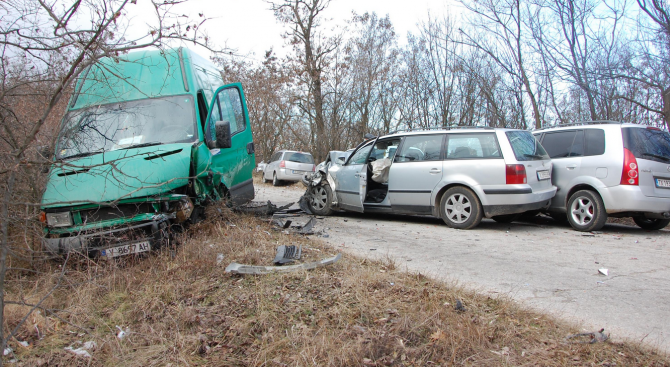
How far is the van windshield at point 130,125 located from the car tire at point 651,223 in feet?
25.4

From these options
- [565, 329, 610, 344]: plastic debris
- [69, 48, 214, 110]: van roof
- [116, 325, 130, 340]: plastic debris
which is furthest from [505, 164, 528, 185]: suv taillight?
[116, 325, 130, 340]: plastic debris

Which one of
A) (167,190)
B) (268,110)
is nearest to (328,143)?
(268,110)

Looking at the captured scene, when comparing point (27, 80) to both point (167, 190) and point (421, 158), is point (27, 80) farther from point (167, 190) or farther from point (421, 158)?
point (421, 158)

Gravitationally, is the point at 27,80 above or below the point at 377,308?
above

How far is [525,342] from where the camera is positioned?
9.65 ft

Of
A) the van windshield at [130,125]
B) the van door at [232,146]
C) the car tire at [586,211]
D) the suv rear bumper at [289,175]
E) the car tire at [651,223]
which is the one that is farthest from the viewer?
the suv rear bumper at [289,175]

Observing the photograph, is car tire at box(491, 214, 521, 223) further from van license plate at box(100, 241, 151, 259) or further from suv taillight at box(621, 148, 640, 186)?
van license plate at box(100, 241, 151, 259)

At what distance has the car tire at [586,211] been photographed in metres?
7.10

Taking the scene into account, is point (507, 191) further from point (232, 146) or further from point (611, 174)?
point (232, 146)

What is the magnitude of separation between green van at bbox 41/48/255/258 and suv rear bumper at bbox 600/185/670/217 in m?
5.91

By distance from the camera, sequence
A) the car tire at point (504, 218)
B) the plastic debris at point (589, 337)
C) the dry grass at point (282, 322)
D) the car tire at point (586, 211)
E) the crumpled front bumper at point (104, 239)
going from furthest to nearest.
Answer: the car tire at point (504, 218) → the car tire at point (586, 211) → the crumpled front bumper at point (104, 239) → the plastic debris at point (589, 337) → the dry grass at point (282, 322)

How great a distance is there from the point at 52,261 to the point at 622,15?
14023mm

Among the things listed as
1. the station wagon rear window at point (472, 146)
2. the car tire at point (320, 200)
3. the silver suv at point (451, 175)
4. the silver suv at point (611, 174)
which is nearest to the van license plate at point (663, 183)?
the silver suv at point (611, 174)

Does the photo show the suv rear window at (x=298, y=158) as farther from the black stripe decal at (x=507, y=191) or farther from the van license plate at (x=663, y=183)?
the van license plate at (x=663, y=183)
